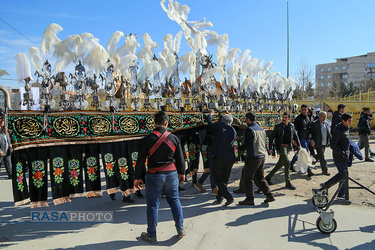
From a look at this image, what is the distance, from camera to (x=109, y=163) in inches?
173

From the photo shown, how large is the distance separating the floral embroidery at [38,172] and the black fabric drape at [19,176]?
0.13m

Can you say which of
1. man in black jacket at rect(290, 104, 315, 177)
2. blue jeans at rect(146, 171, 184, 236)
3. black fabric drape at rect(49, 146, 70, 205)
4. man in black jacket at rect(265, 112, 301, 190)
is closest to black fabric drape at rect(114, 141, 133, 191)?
black fabric drape at rect(49, 146, 70, 205)

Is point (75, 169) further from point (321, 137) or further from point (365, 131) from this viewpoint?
point (365, 131)

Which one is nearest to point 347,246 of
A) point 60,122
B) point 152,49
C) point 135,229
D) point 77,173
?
point 135,229

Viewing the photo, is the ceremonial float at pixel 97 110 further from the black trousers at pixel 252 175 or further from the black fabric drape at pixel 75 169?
the black trousers at pixel 252 175

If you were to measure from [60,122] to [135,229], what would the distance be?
2010 mm

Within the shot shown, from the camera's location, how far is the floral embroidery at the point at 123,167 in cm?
447

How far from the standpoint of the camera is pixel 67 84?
4.82m

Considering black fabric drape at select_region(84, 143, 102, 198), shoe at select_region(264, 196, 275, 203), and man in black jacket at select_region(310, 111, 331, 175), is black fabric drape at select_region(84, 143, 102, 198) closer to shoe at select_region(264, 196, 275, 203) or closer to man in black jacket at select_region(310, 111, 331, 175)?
shoe at select_region(264, 196, 275, 203)

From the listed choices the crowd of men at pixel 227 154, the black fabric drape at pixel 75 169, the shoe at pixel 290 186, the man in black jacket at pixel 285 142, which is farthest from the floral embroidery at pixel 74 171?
the shoe at pixel 290 186

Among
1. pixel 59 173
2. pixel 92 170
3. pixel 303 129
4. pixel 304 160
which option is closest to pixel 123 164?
pixel 92 170

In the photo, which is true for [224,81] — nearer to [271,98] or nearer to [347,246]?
[271,98]

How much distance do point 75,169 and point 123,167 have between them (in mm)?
794

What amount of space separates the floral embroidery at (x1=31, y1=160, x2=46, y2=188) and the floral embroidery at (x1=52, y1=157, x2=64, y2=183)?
0.16m
